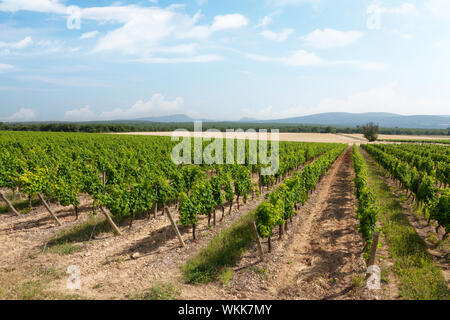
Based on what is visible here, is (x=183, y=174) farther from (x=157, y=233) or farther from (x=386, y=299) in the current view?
(x=386, y=299)

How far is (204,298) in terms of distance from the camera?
745 centimetres

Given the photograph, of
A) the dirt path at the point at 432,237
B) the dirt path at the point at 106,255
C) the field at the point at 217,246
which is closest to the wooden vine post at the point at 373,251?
the field at the point at 217,246

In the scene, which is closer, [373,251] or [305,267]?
[373,251]

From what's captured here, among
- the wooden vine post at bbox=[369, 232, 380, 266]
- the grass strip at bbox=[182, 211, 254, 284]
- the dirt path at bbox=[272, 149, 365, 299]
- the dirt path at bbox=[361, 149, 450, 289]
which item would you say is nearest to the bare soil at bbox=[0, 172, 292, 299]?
the grass strip at bbox=[182, 211, 254, 284]

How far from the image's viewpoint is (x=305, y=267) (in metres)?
9.16

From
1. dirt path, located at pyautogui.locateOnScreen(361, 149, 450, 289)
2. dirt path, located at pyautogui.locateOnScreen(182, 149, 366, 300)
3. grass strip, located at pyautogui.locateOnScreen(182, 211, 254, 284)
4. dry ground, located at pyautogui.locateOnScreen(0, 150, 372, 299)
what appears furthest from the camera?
dirt path, located at pyautogui.locateOnScreen(361, 149, 450, 289)

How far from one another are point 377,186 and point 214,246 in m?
17.5

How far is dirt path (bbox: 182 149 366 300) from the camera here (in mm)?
7742

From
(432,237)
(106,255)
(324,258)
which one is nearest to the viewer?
(324,258)

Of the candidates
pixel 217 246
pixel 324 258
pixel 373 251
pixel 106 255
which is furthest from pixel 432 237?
pixel 106 255

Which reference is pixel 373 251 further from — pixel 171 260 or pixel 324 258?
pixel 171 260

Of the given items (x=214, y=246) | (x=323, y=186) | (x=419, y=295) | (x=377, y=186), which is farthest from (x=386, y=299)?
(x=377, y=186)

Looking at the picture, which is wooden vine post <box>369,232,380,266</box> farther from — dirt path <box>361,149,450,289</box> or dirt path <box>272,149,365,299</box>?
dirt path <box>361,149,450,289</box>

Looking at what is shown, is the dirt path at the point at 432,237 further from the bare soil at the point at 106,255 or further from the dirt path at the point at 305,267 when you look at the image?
the bare soil at the point at 106,255
